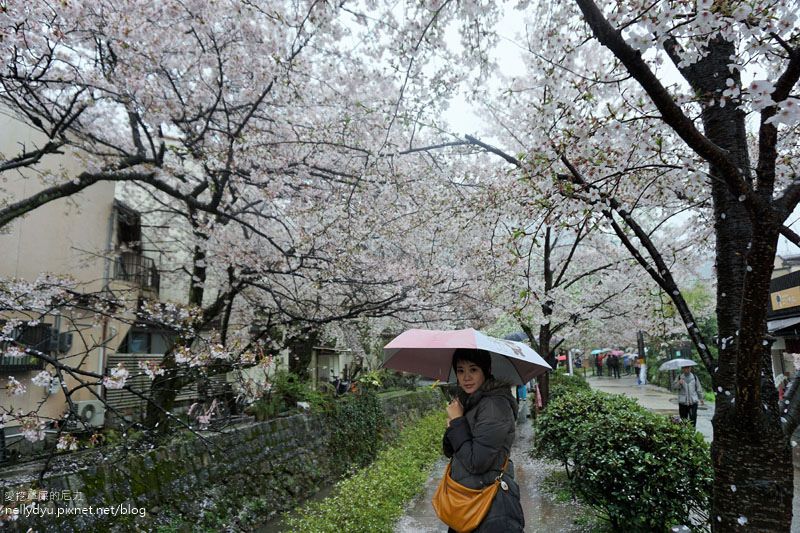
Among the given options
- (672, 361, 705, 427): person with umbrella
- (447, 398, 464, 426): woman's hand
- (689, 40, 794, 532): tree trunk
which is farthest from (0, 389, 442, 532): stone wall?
(672, 361, 705, 427): person with umbrella

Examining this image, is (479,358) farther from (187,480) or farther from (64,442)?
(187,480)

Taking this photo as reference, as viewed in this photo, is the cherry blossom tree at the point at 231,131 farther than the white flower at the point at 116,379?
Yes

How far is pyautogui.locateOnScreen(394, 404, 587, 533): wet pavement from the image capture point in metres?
5.87

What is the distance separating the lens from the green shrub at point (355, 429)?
10562 mm

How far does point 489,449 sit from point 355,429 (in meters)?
→ 8.92

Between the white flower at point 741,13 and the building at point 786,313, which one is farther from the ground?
the white flower at point 741,13

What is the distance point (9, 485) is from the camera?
4.42 metres

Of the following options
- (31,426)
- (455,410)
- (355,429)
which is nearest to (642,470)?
(455,410)

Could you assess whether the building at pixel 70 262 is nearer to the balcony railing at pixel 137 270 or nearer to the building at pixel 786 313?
the balcony railing at pixel 137 270

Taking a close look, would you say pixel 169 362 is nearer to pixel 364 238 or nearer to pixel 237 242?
pixel 237 242

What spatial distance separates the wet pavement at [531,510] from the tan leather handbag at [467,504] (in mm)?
3322

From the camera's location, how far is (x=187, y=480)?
646 centimetres

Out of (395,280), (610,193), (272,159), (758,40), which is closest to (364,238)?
(395,280)

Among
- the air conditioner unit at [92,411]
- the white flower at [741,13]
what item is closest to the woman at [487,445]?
the white flower at [741,13]
